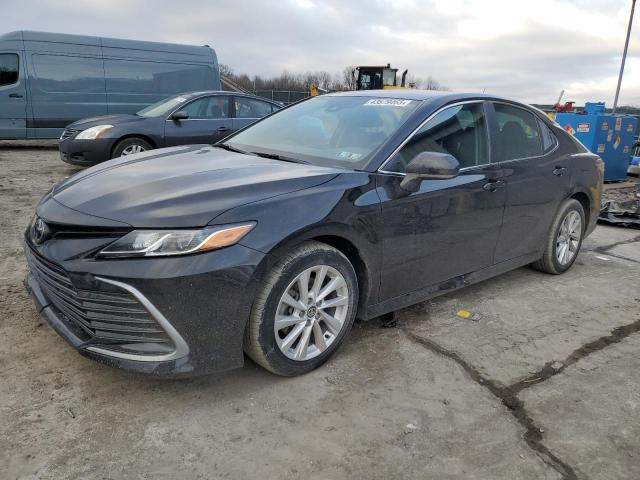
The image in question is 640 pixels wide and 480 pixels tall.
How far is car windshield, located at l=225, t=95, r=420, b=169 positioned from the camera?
3238 mm

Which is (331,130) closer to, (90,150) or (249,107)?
(90,150)

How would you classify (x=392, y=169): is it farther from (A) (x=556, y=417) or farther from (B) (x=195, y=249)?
(A) (x=556, y=417)

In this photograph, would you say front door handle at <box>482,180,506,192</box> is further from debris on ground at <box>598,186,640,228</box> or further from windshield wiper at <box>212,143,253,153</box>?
debris on ground at <box>598,186,640,228</box>

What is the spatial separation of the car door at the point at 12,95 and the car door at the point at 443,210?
10406 millimetres

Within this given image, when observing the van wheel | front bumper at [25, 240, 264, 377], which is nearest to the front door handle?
front bumper at [25, 240, 264, 377]

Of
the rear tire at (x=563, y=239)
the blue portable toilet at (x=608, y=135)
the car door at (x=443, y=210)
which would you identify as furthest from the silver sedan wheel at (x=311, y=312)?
the blue portable toilet at (x=608, y=135)

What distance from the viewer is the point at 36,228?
277 centimetres

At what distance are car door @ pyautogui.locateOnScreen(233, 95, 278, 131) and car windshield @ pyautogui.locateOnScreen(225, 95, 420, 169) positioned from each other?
5.17 metres

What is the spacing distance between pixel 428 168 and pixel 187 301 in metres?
1.55

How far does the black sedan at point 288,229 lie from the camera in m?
2.35

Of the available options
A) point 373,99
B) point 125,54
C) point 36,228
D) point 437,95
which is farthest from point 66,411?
point 125,54

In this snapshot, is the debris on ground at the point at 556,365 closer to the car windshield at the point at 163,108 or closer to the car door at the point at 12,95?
the car windshield at the point at 163,108

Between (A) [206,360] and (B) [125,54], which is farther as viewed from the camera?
(B) [125,54]

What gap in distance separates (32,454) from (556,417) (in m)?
2.43
